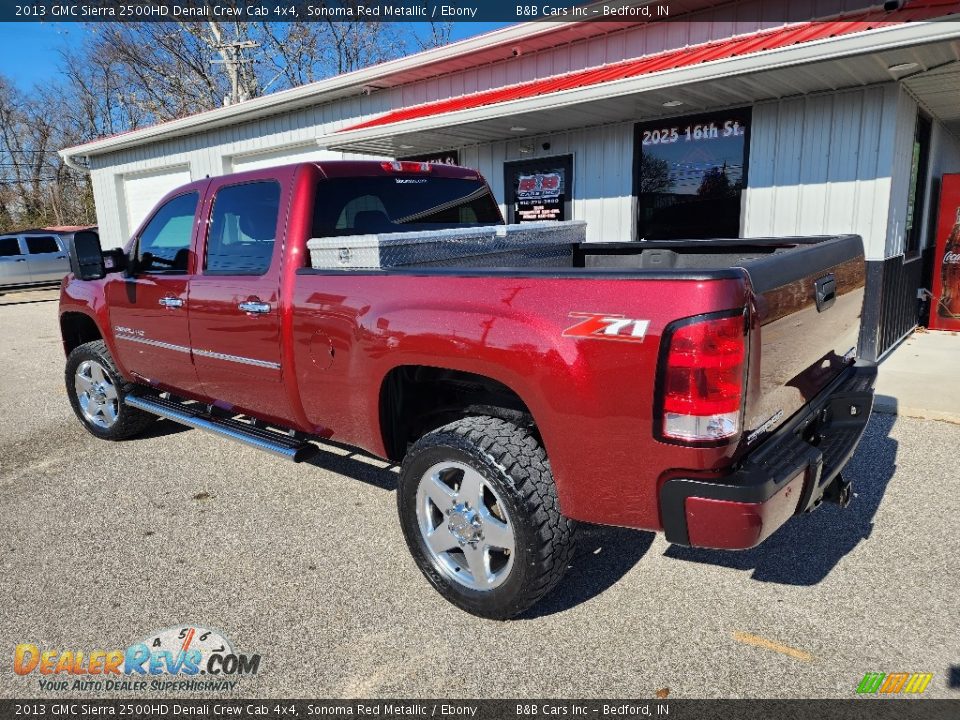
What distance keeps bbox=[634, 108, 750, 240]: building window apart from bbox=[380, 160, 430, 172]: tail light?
15.9 ft

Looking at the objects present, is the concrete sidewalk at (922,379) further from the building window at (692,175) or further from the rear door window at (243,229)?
the rear door window at (243,229)

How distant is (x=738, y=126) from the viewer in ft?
24.5

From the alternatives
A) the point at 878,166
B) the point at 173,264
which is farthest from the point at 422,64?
the point at 173,264

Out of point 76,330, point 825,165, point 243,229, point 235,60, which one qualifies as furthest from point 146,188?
point 825,165

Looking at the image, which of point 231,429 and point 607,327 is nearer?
point 607,327

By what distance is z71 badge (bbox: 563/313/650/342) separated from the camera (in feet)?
6.99

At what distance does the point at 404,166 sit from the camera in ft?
13.0

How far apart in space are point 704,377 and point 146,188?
62.2ft

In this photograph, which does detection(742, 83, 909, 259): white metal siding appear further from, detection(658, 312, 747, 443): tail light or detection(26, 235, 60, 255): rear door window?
detection(26, 235, 60, 255): rear door window

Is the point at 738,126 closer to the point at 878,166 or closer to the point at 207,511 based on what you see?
the point at 878,166

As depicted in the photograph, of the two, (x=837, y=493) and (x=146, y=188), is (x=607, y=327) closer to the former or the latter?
(x=837, y=493)

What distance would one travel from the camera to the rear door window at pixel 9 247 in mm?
19219

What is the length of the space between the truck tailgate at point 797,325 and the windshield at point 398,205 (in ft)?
7.05

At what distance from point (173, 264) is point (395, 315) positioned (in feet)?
6.96
